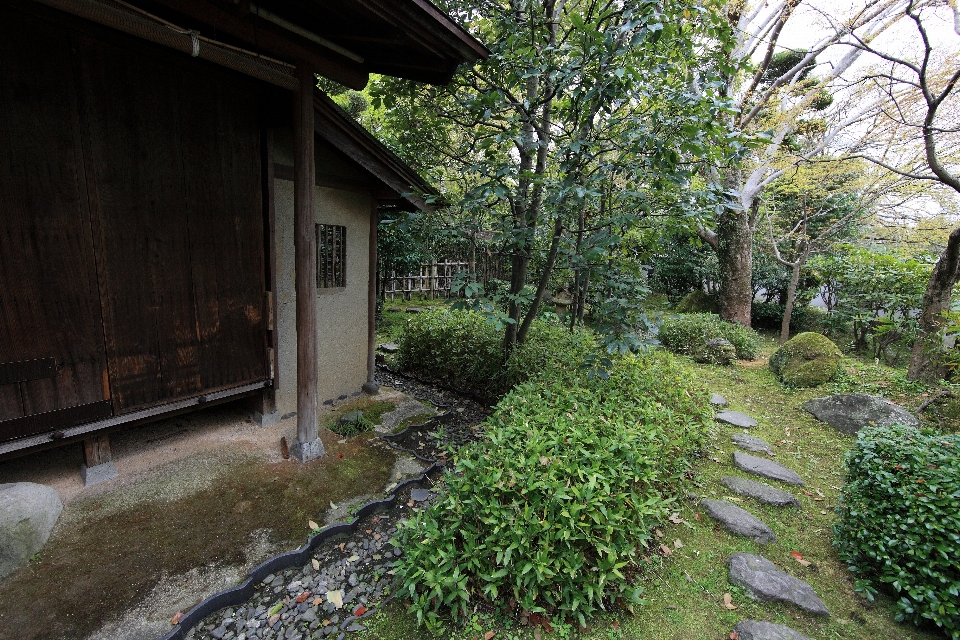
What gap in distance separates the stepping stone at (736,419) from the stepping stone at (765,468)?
1.00m

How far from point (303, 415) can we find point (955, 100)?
11617mm

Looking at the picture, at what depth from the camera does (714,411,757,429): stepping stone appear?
5.80 m

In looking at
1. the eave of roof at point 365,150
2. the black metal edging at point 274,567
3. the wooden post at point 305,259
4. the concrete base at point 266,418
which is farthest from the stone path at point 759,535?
the eave of roof at point 365,150

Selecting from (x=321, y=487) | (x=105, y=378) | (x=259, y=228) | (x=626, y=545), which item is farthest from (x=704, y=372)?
(x=105, y=378)

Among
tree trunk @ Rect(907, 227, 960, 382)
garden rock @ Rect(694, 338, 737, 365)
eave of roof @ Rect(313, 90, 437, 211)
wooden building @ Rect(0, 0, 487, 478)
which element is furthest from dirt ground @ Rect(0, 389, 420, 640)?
tree trunk @ Rect(907, 227, 960, 382)

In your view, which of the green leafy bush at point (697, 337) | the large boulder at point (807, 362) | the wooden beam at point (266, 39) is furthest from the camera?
the green leafy bush at point (697, 337)

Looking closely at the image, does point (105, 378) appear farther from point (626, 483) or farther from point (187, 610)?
point (626, 483)

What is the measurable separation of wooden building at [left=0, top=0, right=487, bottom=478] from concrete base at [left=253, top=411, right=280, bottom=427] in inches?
1.0

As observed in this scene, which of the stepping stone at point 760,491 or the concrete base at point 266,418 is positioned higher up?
the concrete base at point 266,418

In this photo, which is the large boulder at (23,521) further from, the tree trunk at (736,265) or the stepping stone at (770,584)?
the tree trunk at (736,265)

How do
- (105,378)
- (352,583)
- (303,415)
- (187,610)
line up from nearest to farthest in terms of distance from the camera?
(187,610) → (352,583) → (105,378) → (303,415)

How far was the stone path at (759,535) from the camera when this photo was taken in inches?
103

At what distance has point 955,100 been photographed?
7309 millimetres

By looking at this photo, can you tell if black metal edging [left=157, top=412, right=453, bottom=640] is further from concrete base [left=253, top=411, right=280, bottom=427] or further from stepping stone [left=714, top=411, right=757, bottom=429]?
stepping stone [left=714, top=411, right=757, bottom=429]
